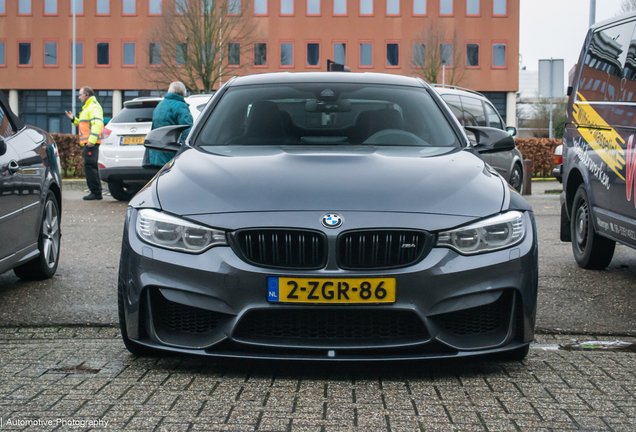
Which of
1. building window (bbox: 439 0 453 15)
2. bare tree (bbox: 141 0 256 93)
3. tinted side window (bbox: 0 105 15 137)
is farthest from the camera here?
building window (bbox: 439 0 453 15)

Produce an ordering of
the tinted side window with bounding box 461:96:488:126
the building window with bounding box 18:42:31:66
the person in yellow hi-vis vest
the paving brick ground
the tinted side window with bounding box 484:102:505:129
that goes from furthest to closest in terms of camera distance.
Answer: the building window with bounding box 18:42:31:66
the person in yellow hi-vis vest
the tinted side window with bounding box 484:102:505:129
the tinted side window with bounding box 461:96:488:126
the paving brick ground

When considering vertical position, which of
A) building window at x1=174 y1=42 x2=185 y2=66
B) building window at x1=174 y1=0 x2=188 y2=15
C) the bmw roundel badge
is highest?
building window at x1=174 y1=0 x2=188 y2=15

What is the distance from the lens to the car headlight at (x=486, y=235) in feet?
11.7

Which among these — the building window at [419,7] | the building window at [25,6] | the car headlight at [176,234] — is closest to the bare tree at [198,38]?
the building window at [419,7]

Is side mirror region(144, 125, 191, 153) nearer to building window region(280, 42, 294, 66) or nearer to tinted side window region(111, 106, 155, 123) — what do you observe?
tinted side window region(111, 106, 155, 123)

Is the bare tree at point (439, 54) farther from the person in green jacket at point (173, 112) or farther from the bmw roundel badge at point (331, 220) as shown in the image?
the bmw roundel badge at point (331, 220)

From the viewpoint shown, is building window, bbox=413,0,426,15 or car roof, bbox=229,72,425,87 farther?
building window, bbox=413,0,426,15

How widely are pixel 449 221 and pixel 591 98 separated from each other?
12.6ft

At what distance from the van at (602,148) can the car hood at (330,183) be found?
84.2 inches

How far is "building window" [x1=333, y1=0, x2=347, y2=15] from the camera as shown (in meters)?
50.6

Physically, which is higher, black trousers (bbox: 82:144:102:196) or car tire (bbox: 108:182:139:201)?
black trousers (bbox: 82:144:102:196)

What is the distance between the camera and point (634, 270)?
7.17 meters

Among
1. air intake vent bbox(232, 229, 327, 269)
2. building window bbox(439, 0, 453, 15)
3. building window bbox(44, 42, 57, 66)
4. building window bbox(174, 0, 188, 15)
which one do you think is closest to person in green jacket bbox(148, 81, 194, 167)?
air intake vent bbox(232, 229, 327, 269)

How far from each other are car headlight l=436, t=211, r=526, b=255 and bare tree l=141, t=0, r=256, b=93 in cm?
3562
